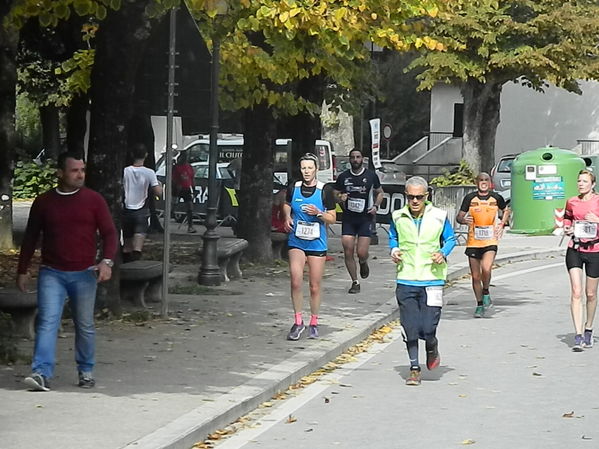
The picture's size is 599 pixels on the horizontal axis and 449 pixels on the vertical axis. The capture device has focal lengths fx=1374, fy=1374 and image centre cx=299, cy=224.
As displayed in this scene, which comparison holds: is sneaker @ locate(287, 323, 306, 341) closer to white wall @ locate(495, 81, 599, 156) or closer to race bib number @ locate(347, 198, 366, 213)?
race bib number @ locate(347, 198, 366, 213)

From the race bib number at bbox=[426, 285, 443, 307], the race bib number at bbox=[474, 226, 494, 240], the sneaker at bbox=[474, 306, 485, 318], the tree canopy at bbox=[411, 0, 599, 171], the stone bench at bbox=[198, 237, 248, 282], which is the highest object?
the tree canopy at bbox=[411, 0, 599, 171]

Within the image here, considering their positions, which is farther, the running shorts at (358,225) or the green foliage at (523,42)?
the green foliage at (523,42)

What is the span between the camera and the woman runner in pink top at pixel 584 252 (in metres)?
13.9

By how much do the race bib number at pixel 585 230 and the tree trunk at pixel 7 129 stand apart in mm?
7466

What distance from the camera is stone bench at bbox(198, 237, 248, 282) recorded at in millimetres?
19508

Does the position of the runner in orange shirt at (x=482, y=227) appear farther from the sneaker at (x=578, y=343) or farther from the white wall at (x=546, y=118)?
the white wall at (x=546, y=118)

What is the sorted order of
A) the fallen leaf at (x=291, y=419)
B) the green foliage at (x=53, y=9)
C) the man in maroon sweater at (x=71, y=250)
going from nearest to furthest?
the fallen leaf at (x=291, y=419), the man in maroon sweater at (x=71, y=250), the green foliage at (x=53, y=9)

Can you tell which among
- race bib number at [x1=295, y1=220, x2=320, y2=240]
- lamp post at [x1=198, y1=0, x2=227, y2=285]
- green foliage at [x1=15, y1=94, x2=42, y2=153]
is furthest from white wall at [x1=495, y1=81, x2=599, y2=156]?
race bib number at [x1=295, y1=220, x2=320, y2=240]

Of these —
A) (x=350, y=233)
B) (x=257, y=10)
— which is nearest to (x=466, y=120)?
(x=350, y=233)

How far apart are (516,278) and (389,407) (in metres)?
13.4

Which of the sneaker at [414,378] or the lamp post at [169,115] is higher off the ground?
the lamp post at [169,115]

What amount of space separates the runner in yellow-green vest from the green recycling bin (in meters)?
21.3

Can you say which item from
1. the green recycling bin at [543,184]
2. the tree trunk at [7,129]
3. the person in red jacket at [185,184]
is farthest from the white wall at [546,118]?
the tree trunk at [7,129]

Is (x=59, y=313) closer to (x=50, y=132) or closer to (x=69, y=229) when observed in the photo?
(x=69, y=229)
